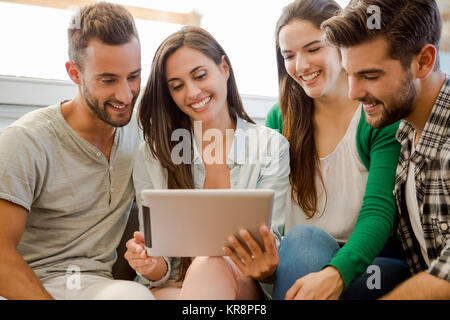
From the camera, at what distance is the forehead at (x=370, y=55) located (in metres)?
0.99

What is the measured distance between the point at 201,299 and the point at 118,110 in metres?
0.57

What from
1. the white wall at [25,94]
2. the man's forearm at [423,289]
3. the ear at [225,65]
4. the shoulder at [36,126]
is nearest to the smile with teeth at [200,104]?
the ear at [225,65]

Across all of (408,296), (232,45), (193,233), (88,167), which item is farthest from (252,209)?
(232,45)

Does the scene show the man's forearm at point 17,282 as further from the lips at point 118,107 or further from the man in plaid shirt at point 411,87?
the man in plaid shirt at point 411,87

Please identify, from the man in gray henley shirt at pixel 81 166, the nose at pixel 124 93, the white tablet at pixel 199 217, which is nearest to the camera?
the white tablet at pixel 199 217

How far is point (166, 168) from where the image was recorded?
1.21m

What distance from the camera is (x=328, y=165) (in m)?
1.24

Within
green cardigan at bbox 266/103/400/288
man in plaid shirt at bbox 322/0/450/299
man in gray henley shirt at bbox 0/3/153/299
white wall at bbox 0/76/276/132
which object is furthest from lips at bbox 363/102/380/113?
white wall at bbox 0/76/276/132

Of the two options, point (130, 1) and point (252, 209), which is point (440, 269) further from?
point (130, 1)

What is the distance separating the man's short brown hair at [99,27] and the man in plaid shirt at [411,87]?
20.9 inches

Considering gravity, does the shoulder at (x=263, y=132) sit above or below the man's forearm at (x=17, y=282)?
above

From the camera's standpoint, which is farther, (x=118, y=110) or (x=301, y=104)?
(x=301, y=104)

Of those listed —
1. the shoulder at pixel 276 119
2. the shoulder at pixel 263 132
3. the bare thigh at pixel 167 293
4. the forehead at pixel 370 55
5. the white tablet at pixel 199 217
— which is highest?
the forehead at pixel 370 55

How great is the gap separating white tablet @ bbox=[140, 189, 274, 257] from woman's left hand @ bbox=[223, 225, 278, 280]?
0.01 m
